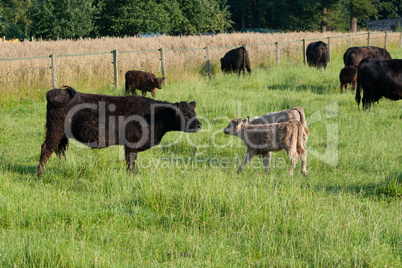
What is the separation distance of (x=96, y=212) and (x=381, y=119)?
24.6 feet

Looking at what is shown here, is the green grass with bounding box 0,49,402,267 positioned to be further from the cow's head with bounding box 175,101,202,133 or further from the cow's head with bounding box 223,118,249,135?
the cow's head with bounding box 175,101,202,133

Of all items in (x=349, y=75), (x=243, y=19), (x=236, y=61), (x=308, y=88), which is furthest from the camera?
(x=243, y=19)

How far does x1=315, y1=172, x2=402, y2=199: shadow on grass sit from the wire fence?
10.2m

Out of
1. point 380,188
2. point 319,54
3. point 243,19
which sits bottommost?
point 380,188

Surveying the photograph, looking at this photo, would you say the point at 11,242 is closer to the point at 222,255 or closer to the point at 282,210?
the point at 222,255

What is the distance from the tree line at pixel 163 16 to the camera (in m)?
Result: 33.0

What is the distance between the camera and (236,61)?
18.3m

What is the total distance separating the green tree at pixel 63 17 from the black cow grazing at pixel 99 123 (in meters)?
28.0

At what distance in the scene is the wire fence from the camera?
13922 millimetres

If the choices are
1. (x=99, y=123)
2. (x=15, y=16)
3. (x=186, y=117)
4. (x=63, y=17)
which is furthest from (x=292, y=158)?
(x=15, y=16)

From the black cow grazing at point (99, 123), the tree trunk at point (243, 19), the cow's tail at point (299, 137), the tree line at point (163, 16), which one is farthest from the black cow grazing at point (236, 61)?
the tree trunk at point (243, 19)

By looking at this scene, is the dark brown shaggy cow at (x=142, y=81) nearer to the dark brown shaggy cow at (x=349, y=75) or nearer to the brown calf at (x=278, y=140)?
the dark brown shaggy cow at (x=349, y=75)

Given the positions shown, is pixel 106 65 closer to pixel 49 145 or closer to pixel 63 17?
pixel 49 145

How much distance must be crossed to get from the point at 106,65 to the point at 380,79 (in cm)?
987
